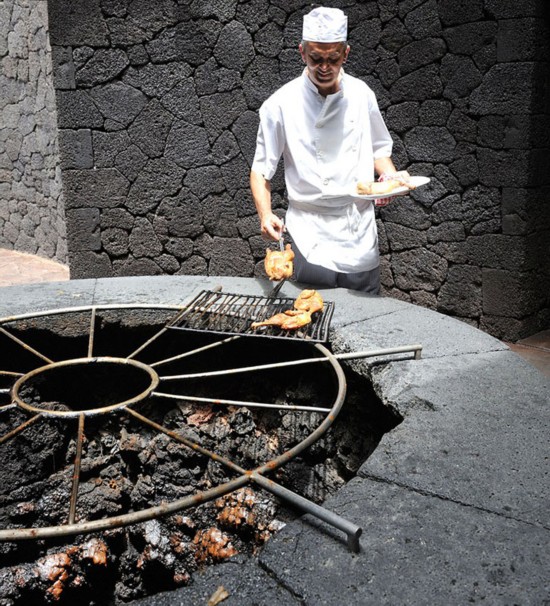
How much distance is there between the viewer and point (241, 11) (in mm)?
4898

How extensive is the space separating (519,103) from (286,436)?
116 inches

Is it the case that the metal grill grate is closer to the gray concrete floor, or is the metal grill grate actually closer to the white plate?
the white plate

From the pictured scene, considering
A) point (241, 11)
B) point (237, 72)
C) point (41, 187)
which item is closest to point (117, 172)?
point (237, 72)

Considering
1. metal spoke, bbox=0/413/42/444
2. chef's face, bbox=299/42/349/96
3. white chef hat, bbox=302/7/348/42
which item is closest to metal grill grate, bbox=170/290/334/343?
metal spoke, bbox=0/413/42/444

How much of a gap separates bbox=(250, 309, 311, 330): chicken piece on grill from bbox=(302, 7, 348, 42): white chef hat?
1.22 m

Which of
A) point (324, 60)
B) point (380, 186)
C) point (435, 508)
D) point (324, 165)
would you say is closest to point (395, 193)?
point (380, 186)

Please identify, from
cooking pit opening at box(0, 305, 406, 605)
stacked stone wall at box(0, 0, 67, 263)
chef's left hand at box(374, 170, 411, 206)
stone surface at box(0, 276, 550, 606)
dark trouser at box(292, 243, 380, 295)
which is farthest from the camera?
stacked stone wall at box(0, 0, 67, 263)

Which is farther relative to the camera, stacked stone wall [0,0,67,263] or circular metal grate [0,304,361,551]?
stacked stone wall [0,0,67,263]

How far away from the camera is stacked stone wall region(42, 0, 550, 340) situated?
428 centimetres

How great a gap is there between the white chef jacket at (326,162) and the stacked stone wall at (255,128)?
70.0 inches

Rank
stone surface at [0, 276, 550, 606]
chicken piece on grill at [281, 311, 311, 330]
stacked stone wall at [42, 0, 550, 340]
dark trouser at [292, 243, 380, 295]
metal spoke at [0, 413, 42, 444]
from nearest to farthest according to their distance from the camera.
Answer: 1. stone surface at [0, 276, 550, 606]
2. metal spoke at [0, 413, 42, 444]
3. chicken piece on grill at [281, 311, 311, 330]
4. dark trouser at [292, 243, 380, 295]
5. stacked stone wall at [42, 0, 550, 340]

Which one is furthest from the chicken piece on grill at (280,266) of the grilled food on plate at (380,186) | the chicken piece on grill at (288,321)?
the grilled food on plate at (380,186)

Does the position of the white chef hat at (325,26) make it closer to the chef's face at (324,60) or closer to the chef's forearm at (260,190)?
the chef's face at (324,60)

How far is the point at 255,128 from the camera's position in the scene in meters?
5.05
